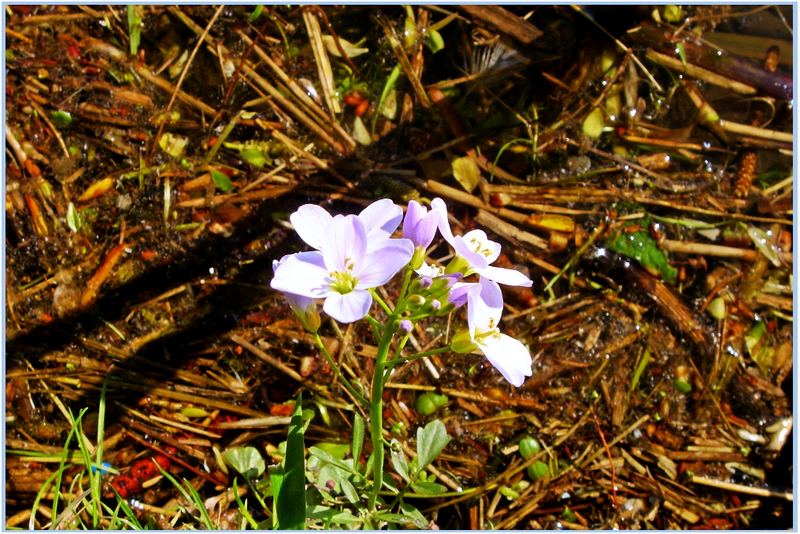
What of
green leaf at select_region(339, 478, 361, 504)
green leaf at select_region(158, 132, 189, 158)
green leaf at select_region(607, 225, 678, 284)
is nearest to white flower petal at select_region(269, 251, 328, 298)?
green leaf at select_region(339, 478, 361, 504)

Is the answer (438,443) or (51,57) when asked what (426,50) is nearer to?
(51,57)

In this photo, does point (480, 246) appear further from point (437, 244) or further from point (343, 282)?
point (437, 244)

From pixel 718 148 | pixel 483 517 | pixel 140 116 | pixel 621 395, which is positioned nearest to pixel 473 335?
pixel 483 517

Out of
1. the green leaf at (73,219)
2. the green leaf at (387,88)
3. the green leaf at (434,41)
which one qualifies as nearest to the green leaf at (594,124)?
the green leaf at (434,41)

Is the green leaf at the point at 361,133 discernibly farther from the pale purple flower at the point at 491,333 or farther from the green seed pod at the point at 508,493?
the green seed pod at the point at 508,493

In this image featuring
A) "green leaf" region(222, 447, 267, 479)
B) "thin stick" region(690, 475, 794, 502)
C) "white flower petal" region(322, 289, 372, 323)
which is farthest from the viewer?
"thin stick" region(690, 475, 794, 502)

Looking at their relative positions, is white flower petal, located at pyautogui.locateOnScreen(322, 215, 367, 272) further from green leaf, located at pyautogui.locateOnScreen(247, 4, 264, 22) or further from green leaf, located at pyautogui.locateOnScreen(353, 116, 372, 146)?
green leaf, located at pyautogui.locateOnScreen(247, 4, 264, 22)

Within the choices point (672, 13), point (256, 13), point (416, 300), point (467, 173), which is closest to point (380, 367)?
point (416, 300)
